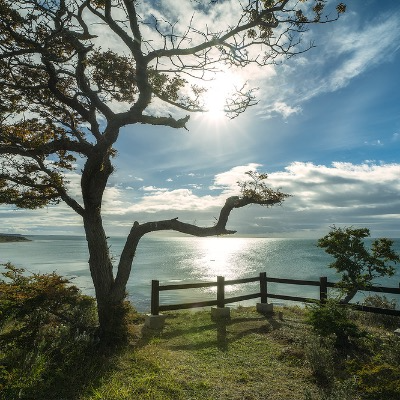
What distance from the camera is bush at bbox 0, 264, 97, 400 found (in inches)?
247

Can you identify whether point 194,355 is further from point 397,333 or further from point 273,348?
point 397,333

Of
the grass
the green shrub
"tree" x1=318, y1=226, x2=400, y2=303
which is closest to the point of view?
the grass

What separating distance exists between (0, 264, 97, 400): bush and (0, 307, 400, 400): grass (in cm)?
11

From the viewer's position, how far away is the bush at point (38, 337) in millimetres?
6270

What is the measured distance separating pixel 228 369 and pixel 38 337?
16.6 feet

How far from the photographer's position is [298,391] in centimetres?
643

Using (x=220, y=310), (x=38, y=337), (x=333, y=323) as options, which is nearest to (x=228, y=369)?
(x=333, y=323)

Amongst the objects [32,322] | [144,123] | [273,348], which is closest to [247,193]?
[144,123]

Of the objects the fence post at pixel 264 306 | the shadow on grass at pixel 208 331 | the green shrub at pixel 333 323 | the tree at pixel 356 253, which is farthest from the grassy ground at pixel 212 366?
the tree at pixel 356 253

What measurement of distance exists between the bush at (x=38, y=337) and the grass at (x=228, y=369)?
11 centimetres

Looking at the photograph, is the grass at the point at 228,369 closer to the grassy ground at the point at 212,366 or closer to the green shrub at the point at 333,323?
the grassy ground at the point at 212,366

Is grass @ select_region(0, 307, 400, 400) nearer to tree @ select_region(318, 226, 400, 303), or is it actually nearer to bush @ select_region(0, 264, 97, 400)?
bush @ select_region(0, 264, 97, 400)

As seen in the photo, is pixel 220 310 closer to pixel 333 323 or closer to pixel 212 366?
pixel 212 366

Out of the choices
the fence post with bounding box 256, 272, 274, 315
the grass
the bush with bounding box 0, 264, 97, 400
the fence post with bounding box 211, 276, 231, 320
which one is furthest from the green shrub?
the bush with bounding box 0, 264, 97, 400
